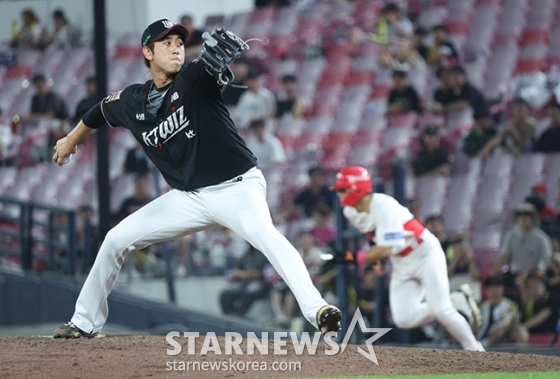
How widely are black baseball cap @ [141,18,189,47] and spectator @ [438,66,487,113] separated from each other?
6.68 m

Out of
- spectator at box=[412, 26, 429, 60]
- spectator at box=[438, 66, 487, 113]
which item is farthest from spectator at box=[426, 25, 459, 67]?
spectator at box=[438, 66, 487, 113]

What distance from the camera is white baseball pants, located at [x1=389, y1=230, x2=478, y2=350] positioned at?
7.82m

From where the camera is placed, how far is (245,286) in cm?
978

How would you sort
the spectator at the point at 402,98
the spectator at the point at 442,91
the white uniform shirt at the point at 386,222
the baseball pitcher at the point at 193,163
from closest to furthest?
1. the baseball pitcher at the point at 193,163
2. the white uniform shirt at the point at 386,222
3. the spectator at the point at 442,91
4. the spectator at the point at 402,98

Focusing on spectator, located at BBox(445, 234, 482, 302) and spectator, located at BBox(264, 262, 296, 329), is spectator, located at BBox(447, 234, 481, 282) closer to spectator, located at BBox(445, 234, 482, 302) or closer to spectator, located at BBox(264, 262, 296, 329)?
spectator, located at BBox(445, 234, 482, 302)

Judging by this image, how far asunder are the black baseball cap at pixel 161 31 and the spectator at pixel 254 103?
7.03 m

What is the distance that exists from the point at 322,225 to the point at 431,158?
1492 mm

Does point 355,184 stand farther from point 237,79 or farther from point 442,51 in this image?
point 237,79

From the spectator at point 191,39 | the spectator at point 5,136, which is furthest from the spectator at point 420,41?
the spectator at point 5,136

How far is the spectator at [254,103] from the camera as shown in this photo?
41.6ft

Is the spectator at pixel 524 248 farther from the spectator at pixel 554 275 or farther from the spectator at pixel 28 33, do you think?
the spectator at pixel 28 33

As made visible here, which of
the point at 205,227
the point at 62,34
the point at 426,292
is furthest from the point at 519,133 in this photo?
the point at 205,227

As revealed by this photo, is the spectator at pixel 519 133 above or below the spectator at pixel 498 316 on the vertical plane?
above

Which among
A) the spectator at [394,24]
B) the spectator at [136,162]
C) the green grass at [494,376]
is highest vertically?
the spectator at [394,24]
